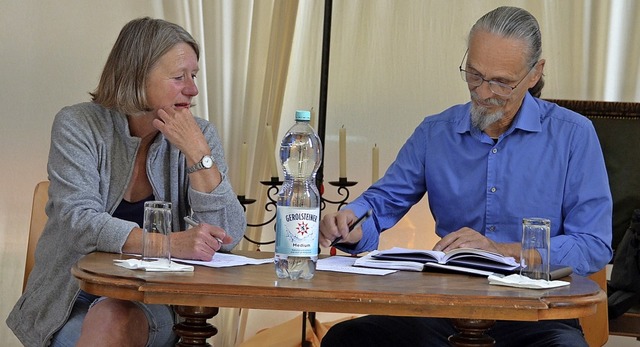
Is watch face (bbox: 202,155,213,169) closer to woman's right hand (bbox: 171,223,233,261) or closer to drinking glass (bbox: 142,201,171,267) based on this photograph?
woman's right hand (bbox: 171,223,233,261)

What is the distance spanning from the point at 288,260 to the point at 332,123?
2.39 metres

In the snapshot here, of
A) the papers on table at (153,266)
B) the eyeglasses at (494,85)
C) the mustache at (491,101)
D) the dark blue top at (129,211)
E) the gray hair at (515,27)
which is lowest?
the papers on table at (153,266)

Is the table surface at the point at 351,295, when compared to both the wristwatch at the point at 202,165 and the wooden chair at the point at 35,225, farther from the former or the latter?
the wooden chair at the point at 35,225

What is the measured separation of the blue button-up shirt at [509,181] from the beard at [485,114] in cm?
8

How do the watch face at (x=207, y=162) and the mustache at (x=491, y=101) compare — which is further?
the mustache at (x=491, y=101)

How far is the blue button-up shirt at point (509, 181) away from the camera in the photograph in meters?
2.78

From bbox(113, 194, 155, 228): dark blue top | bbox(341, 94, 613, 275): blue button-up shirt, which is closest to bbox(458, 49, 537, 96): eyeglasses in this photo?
bbox(341, 94, 613, 275): blue button-up shirt

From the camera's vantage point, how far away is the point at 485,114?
2883mm

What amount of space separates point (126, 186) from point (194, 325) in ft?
2.20

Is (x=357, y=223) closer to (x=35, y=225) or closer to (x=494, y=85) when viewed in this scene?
(x=494, y=85)

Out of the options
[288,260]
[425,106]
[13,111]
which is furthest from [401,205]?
[13,111]

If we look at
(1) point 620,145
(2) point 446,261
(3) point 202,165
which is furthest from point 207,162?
(1) point 620,145

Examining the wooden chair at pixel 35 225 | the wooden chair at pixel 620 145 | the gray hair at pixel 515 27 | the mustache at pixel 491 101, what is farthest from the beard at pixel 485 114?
the wooden chair at pixel 35 225

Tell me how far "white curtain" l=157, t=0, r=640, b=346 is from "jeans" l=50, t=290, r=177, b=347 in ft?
5.44
